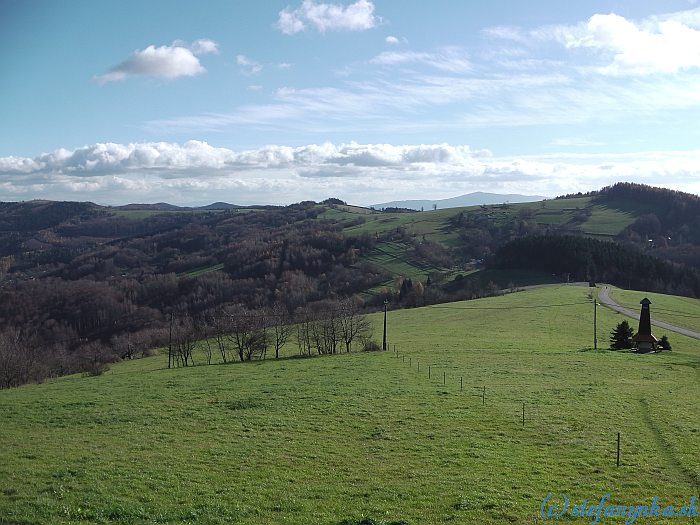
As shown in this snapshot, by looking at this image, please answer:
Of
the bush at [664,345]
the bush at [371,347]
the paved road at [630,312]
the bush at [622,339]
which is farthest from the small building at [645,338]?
the bush at [371,347]

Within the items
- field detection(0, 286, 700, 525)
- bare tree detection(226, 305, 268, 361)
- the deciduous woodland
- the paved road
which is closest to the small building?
field detection(0, 286, 700, 525)

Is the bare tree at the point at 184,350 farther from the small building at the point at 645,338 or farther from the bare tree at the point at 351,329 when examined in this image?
the small building at the point at 645,338

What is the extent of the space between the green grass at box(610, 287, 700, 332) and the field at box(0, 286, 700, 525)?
30.6 meters

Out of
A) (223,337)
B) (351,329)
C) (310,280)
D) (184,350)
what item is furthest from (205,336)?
(310,280)

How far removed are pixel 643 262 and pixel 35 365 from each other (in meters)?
121

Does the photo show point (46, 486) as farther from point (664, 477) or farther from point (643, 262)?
point (643, 262)

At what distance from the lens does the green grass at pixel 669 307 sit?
2857 inches

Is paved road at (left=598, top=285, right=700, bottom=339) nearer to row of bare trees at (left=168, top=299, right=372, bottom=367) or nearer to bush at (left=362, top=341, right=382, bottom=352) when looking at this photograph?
bush at (left=362, top=341, right=382, bottom=352)

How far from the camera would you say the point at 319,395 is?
33250 millimetres

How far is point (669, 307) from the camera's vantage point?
82312mm

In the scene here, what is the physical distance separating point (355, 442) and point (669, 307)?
76001mm

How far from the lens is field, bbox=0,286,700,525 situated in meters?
16.5

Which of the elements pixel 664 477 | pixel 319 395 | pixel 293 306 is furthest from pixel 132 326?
pixel 664 477

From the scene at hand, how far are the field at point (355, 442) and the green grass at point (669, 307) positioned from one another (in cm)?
3061
